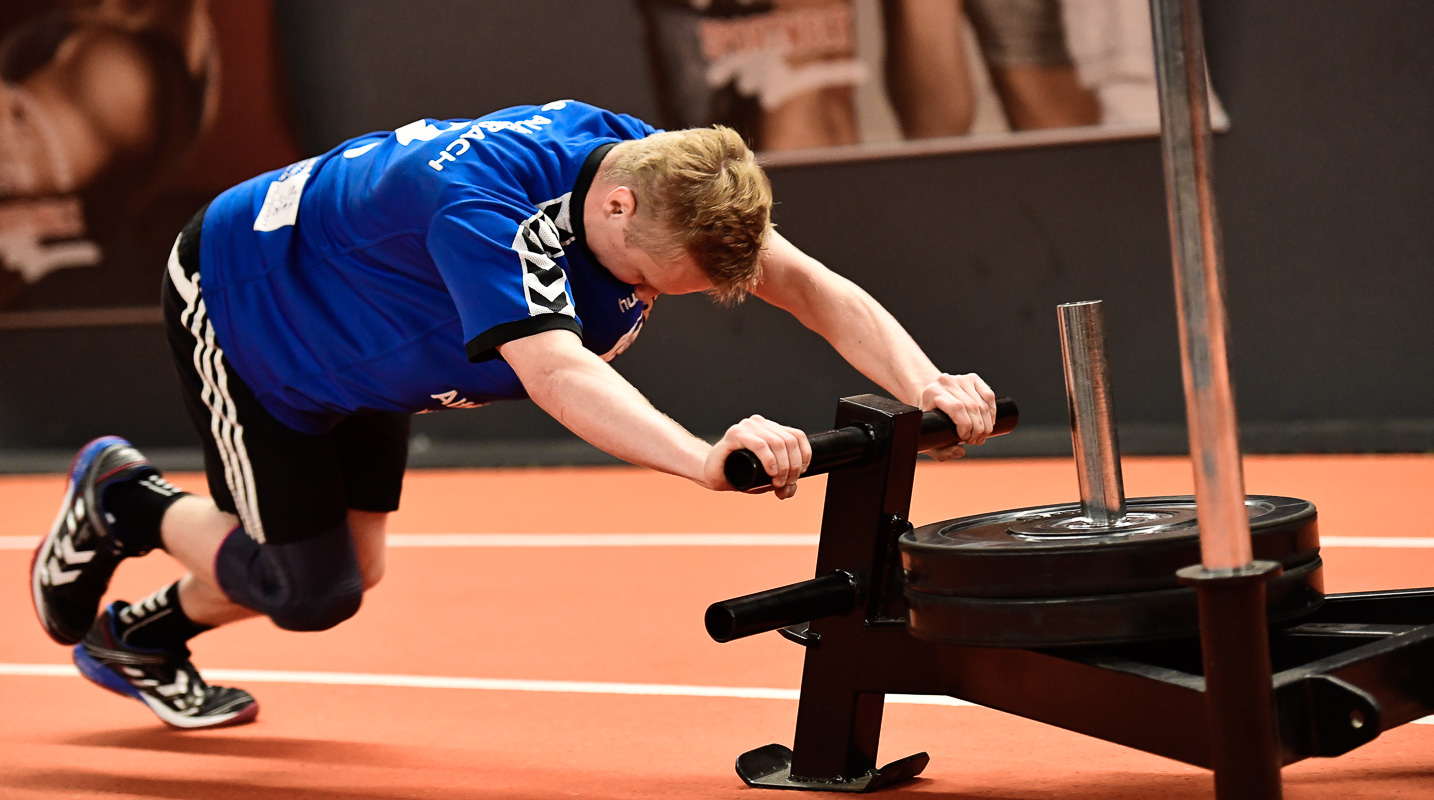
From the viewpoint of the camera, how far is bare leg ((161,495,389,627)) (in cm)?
274

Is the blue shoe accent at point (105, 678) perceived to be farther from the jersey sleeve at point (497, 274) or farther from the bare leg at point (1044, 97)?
the bare leg at point (1044, 97)

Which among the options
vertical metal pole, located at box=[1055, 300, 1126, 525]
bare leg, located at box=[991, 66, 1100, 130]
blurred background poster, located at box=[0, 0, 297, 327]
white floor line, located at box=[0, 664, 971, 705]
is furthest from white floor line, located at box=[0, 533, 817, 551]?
blurred background poster, located at box=[0, 0, 297, 327]

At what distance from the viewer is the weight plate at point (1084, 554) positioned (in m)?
1.63

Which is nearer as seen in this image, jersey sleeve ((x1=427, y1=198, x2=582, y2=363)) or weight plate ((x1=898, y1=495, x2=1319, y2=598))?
weight plate ((x1=898, y1=495, x2=1319, y2=598))

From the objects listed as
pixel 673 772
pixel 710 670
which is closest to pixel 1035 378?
pixel 710 670

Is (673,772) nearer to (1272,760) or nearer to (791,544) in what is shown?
(1272,760)

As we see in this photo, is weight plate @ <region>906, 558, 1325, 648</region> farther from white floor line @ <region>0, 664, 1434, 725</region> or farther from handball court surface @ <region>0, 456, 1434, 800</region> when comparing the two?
white floor line @ <region>0, 664, 1434, 725</region>

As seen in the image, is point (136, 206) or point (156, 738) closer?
point (156, 738)

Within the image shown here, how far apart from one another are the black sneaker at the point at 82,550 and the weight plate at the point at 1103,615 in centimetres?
195

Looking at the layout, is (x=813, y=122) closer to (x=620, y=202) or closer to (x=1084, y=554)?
(x=620, y=202)

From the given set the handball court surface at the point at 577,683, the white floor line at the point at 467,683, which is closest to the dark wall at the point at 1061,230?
the handball court surface at the point at 577,683

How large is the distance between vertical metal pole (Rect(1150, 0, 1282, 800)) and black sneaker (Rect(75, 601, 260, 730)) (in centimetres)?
222

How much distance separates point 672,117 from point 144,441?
3.53 meters

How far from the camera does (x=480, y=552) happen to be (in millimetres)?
4754
